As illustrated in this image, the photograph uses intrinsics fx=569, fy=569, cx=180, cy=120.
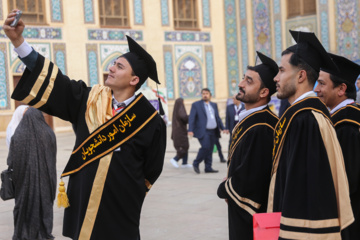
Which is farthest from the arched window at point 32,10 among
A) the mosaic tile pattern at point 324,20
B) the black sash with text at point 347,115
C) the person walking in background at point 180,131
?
the black sash with text at point 347,115

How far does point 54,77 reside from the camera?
3.38m

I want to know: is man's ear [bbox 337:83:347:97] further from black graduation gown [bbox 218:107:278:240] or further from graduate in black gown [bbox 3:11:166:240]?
graduate in black gown [bbox 3:11:166:240]

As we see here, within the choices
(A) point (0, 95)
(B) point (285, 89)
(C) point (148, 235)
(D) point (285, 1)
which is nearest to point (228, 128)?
(C) point (148, 235)

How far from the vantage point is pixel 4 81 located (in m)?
19.0

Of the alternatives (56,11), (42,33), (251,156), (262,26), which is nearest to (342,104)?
(251,156)

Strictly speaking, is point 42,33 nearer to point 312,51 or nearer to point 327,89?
point 327,89

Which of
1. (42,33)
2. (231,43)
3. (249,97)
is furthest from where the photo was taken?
(231,43)

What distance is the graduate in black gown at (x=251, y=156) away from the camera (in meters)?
3.53

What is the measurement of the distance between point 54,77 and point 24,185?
2.57 metres

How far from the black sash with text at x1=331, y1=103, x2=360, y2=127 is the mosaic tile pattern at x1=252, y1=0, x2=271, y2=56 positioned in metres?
19.2

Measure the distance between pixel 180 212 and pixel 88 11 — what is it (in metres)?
15.1

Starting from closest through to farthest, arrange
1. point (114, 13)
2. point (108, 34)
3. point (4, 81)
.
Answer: point (4, 81), point (108, 34), point (114, 13)

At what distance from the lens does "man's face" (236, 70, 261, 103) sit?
3785mm

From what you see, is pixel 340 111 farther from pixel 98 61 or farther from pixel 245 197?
pixel 98 61
